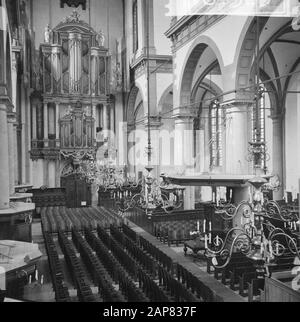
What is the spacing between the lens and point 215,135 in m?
25.3

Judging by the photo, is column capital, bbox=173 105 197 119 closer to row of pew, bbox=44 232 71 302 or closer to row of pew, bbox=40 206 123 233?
row of pew, bbox=40 206 123 233

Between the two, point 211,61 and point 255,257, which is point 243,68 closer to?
point 211,61

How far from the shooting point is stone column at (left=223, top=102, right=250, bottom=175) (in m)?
12.4

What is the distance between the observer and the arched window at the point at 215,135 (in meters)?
24.3

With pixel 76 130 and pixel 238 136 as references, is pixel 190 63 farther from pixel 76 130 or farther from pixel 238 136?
pixel 76 130

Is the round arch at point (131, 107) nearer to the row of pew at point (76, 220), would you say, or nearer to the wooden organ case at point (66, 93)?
the wooden organ case at point (66, 93)

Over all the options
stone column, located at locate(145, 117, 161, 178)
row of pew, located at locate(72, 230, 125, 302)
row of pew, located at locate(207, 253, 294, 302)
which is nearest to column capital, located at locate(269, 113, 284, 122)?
stone column, located at locate(145, 117, 161, 178)

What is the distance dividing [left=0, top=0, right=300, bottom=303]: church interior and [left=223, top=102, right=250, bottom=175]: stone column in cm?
4

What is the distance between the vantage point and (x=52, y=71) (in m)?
24.8

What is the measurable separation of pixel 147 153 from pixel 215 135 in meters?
15.2

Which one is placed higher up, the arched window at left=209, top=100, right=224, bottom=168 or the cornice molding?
the cornice molding

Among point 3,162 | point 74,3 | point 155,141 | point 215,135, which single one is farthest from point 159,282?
point 74,3
